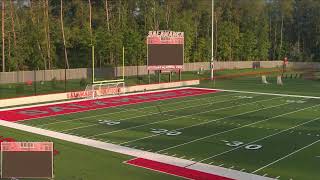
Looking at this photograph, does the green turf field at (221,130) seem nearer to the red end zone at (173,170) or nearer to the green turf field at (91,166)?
the green turf field at (91,166)

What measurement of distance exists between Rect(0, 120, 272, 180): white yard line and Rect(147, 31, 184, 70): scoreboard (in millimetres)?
19100

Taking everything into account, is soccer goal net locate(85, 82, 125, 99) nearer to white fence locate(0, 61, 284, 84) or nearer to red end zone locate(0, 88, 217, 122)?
red end zone locate(0, 88, 217, 122)

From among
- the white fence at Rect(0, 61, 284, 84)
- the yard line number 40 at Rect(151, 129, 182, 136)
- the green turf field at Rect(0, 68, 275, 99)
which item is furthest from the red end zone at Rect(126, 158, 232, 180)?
the white fence at Rect(0, 61, 284, 84)

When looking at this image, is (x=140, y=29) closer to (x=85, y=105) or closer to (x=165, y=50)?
(x=165, y=50)

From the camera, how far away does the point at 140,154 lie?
56.3 feet

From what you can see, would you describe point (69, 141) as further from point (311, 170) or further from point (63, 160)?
point (311, 170)

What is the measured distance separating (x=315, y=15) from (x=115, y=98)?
77.0 meters

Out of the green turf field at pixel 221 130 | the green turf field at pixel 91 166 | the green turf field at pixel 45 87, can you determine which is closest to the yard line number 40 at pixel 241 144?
the green turf field at pixel 221 130

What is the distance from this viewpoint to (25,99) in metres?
31.0

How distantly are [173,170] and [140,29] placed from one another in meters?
54.7

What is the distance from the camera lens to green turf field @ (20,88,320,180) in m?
16.3

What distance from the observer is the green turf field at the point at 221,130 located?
16.3 metres

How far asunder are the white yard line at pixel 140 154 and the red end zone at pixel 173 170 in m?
0.28

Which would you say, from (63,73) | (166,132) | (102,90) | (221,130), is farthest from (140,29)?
(166,132)
